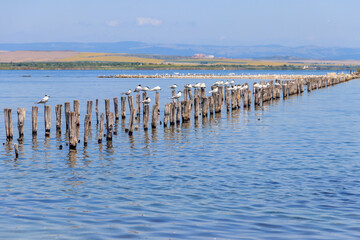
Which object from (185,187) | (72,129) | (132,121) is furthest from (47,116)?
(185,187)

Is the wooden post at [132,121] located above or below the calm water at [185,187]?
above

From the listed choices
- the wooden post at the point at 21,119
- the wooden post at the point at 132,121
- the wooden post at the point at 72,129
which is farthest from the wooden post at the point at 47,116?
the wooden post at the point at 132,121

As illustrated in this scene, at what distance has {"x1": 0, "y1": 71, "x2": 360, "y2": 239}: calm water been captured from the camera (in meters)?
11.8

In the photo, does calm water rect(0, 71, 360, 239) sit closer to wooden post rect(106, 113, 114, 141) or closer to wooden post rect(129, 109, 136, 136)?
wooden post rect(129, 109, 136, 136)

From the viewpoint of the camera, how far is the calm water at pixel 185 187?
1179 centimetres

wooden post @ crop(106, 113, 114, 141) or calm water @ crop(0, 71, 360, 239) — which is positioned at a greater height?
wooden post @ crop(106, 113, 114, 141)

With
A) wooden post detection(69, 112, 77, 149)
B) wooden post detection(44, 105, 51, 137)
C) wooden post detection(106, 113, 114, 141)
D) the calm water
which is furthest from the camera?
wooden post detection(44, 105, 51, 137)

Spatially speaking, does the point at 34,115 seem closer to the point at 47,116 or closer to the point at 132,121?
the point at 47,116

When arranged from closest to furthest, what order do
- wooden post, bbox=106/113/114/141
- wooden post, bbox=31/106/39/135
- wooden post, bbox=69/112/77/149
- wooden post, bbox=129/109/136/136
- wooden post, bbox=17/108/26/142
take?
wooden post, bbox=69/112/77/149 → wooden post, bbox=17/108/26/142 → wooden post, bbox=106/113/114/141 → wooden post, bbox=31/106/39/135 → wooden post, bbox=129/109/136/136

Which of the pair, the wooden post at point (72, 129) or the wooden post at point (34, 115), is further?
the wooden post at point (34, 115)

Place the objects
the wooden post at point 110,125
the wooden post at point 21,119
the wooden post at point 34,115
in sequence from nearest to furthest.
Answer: the wooden post at point 21,119, the wooden post at point 110,125, the wooden post at point 34,115

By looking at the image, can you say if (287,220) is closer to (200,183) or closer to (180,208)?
(180,208)

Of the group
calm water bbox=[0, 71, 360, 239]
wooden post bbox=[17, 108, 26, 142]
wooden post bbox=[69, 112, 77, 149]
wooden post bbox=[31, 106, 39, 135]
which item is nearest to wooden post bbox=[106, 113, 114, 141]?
calm water bbox=[0, 71, 360, 239]

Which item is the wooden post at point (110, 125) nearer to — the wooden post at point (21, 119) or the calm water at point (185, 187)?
the calm water at point (185, 187)
